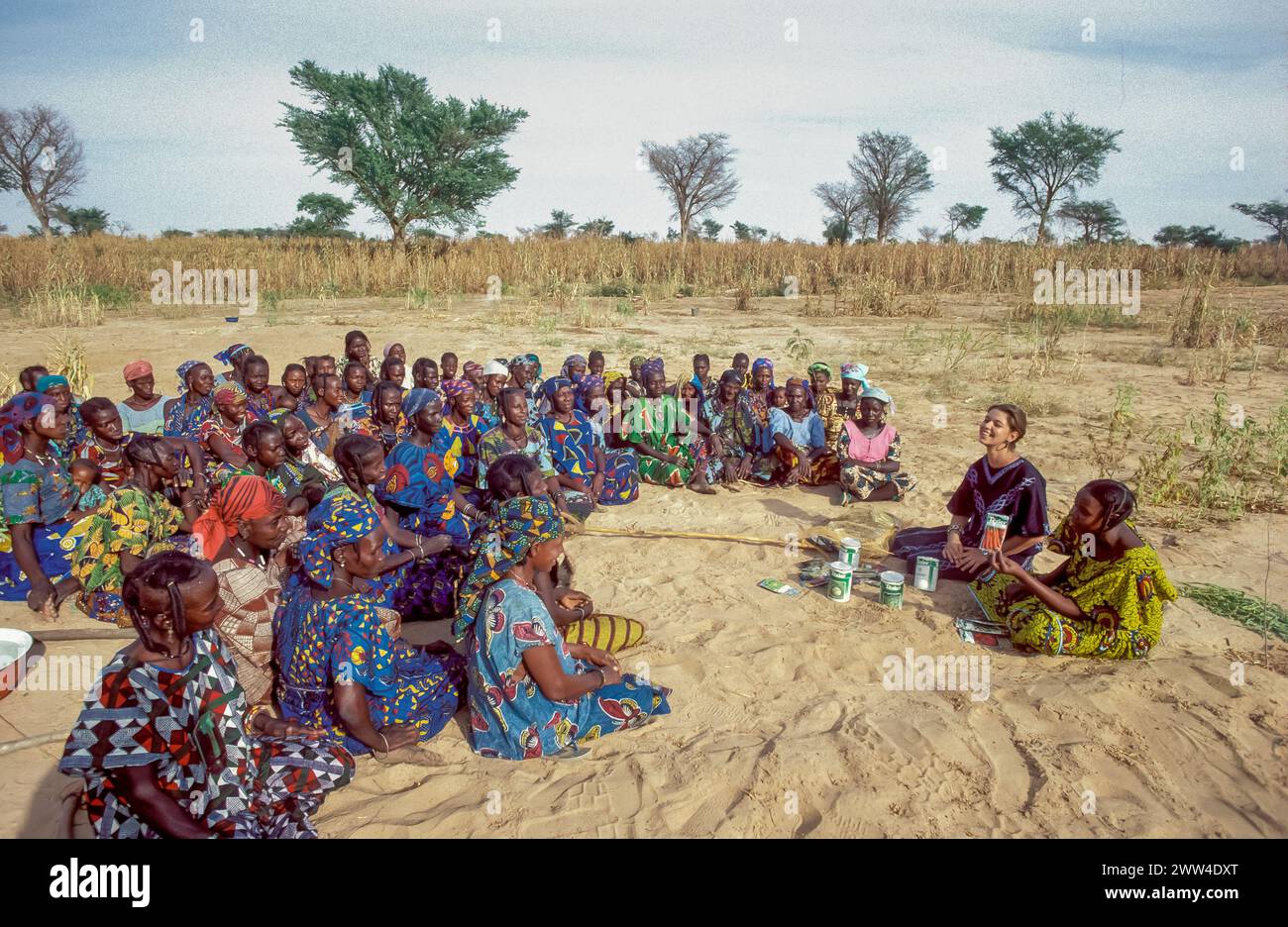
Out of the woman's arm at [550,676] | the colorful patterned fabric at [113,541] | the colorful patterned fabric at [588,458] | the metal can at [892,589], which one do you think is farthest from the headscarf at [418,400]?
the metal can at [892,589]

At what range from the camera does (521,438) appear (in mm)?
5535

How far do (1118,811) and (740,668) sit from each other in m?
1.65

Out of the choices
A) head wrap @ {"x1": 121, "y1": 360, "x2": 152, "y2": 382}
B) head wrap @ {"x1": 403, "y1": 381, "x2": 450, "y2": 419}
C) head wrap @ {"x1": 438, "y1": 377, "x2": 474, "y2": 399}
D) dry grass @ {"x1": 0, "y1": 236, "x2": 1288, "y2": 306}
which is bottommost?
head wrap @ {"x1": 403, "y1": 381, "x2": 450, "y2": 419}

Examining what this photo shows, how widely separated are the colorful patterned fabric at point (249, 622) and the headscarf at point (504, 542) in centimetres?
82

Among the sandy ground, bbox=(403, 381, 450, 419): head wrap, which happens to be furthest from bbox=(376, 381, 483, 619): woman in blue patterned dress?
the sandy ground

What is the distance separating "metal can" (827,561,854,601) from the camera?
4.56 meters

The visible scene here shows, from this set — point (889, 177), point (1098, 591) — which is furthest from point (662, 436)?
point (889, 177)

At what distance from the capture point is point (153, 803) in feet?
7.11

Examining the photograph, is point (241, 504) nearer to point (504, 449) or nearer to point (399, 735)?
point (399, 735)

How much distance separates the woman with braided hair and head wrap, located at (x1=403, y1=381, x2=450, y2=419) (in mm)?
2852

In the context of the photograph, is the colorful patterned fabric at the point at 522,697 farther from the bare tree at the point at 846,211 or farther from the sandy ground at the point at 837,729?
the bare tree at the point at 846,211

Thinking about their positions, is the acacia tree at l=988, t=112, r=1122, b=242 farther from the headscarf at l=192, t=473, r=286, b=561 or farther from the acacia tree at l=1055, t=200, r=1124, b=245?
the headscarf at l=192, t=473, r=286, b=561

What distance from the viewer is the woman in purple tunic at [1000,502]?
4.44 metres
